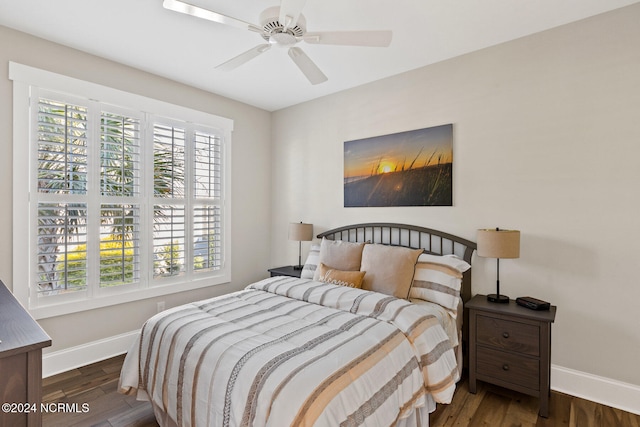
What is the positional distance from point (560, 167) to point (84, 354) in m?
4.21

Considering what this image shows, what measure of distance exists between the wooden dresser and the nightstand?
8.08 ft

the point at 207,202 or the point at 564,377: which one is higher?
the point at 207,202

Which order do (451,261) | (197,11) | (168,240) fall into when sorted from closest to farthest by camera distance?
1. (197,11)
2. (451,261)
3. (168,240)

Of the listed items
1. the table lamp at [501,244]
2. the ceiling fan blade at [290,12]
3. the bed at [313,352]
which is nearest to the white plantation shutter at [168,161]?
the bed at [313,352]

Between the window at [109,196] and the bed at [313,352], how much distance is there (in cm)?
Result: 120

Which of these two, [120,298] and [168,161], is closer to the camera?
[120,298]

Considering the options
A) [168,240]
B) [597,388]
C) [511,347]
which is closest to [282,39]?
[168,240]

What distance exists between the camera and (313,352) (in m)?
1.60

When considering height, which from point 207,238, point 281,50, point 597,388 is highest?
point 281,50

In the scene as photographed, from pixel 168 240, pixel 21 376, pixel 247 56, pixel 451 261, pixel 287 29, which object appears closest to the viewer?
pixel 21 376

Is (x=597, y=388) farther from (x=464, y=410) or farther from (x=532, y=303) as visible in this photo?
(x=464, y=410)

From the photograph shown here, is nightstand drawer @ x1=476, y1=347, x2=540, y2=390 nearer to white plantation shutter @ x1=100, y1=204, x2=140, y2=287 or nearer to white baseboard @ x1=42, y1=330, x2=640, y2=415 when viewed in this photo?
white baseboard @ x1=42, y1=330, x2=640, y2=415

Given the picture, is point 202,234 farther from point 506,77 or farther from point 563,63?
point 563,63

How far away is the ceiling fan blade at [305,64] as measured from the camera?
2.16 meters
